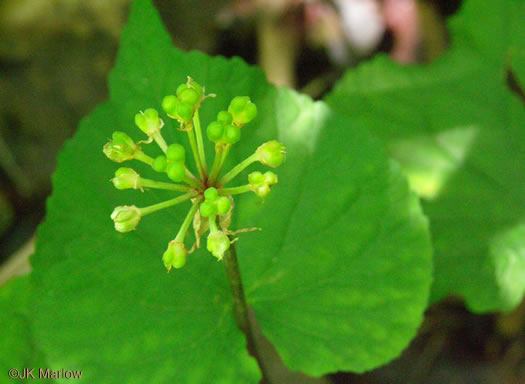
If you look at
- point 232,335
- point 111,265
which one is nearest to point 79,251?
point 111,265

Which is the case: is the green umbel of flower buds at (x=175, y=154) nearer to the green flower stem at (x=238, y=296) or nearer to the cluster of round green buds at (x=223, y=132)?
the cluster of round green buds at (x=223, y=132)

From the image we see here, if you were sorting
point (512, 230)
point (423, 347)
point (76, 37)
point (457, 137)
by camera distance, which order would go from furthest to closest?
point (76, 37), point (423, 347), point (457, 137), point (512, 230)

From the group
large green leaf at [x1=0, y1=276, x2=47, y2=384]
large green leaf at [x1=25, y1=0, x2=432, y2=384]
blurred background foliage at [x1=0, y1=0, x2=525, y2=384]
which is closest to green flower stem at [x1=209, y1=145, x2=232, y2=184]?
large green leaf at [x1=25, y1=0, x2=432, y2=384]

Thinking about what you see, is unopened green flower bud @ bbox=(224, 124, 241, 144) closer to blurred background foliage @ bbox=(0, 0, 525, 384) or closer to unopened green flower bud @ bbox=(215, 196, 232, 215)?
unopened green flower bud @ bbox=(215, 196, 232, 215)

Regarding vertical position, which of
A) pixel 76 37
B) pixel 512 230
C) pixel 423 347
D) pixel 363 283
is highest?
pixel 76 37

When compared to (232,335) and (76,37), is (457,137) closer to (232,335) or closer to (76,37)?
(232,335)

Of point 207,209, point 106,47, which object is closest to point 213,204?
point 207,209
